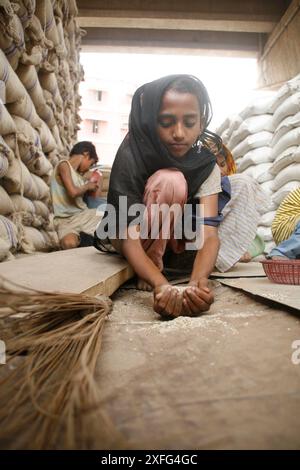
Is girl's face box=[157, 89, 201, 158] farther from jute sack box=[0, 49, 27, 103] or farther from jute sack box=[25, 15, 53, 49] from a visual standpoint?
jute sack box=[25, 15, 53, 49]

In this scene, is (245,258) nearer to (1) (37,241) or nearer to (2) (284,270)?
(2) (284,270)

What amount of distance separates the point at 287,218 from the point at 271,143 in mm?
1246

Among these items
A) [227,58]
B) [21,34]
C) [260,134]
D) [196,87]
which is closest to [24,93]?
[21,34]

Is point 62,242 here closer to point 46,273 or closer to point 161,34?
point 46,273

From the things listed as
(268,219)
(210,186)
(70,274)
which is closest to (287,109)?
(268,219)

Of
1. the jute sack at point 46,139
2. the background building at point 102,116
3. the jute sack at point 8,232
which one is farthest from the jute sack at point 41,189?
the background building at point 102,116

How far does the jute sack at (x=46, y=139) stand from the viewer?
212cm

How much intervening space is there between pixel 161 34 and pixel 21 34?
11.5 ft

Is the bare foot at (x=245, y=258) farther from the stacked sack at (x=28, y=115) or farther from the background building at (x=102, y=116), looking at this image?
the background building at (x=102, y=116)

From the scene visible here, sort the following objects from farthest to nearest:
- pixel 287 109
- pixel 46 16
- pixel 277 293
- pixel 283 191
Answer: pixel 287 109 → pixel 283 191 → pixel 46 16 → pixel 277 293

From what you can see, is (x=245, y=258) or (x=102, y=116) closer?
(x=245, y=258)

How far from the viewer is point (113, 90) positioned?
13.8 meters

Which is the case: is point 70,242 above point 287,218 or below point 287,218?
below

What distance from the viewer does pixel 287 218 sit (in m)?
1.73
